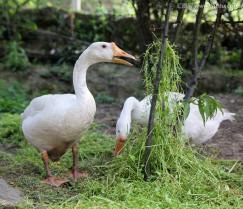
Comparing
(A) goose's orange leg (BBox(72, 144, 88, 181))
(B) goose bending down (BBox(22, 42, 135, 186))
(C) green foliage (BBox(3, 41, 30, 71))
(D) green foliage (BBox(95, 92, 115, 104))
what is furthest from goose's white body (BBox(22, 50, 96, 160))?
(C) green foliage (BBox(3, 41, 30, 71))

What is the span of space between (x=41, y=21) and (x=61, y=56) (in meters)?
1.25

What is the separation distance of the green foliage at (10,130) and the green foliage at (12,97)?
862 millimetres

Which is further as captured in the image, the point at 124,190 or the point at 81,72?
the point at 81,72

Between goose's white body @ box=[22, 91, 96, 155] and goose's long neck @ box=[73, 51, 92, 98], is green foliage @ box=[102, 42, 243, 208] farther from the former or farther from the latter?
goose's long neck @ box=[73, 51, 92, 98]

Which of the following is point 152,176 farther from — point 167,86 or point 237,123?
point 237,123

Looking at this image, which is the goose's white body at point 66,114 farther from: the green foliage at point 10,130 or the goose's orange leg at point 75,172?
the green foliage at point 10,130

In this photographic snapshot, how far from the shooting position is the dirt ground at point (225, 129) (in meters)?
6.60

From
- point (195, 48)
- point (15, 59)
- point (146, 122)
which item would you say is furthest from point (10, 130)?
point (15, 59)

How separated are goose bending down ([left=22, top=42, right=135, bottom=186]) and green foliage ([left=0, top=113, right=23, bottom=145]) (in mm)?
1356

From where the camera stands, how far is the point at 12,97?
9.32 m

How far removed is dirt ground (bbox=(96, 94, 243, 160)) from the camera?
6.60m

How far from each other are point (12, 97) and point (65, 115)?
4181 mm

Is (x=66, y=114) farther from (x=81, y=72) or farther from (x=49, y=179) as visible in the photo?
(x=49, y=179)

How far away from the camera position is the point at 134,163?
200 inches
